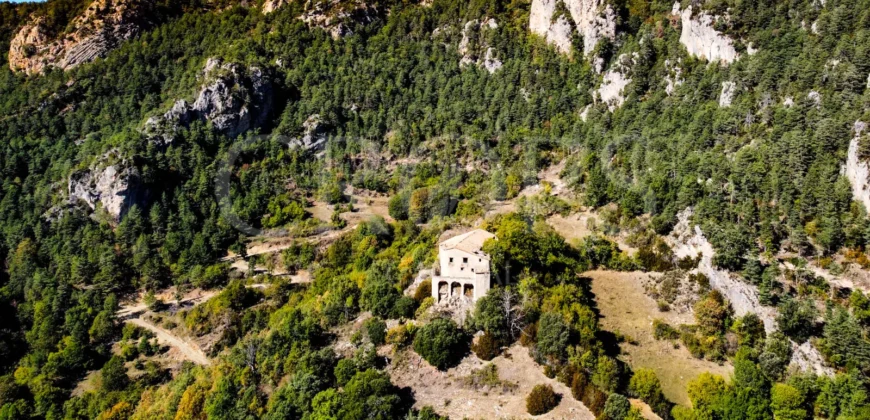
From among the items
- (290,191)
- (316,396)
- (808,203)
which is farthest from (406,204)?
(808,203)

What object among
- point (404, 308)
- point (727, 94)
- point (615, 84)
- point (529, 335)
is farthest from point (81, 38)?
point (727, 94)

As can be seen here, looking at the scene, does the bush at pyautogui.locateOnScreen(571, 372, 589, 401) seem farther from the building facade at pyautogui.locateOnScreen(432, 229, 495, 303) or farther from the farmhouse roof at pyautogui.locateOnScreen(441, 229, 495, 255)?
the farmhouse roof at pyautogui.locateOnScreen(441, 229, 495, 255)

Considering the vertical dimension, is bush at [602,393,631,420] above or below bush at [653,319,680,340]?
below

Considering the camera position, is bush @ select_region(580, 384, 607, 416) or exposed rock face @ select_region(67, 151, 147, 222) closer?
bush @ select_region(580, 384, 607, 416)

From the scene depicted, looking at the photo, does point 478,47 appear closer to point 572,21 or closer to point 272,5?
point 572,21

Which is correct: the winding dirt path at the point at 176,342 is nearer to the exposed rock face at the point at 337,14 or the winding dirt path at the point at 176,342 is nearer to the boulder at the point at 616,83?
the boulder at the point at 616,83

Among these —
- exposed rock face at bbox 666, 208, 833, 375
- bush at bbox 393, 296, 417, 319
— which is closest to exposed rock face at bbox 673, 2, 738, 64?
exposed rock face at bbox 666, 208, 833, 375

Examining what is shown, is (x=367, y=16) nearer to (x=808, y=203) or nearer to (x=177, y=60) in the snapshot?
(x=177, y=60)
